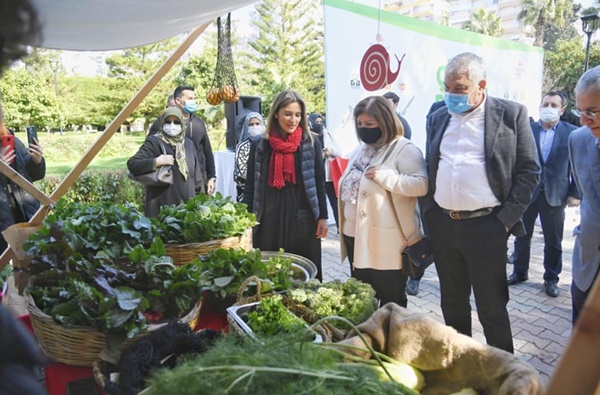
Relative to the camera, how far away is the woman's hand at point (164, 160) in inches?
156

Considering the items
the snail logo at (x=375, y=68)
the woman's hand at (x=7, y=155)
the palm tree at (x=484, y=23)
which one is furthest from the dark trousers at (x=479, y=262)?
the palm tree at (x=484, y=23)

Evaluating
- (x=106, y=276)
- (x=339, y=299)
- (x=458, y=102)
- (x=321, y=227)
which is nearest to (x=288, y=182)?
(x=321, y=227)

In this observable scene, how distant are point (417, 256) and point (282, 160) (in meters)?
1.18

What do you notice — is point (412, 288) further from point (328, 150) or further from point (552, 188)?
point (328, 150)

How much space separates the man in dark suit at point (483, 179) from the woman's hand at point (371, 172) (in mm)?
360

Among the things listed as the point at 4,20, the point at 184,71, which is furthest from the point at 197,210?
the point at 184,71

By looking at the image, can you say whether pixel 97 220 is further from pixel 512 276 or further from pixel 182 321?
pixel 512 276

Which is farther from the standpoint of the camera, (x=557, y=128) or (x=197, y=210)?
(x=557, y=128)

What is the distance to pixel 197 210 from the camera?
2.49 metres

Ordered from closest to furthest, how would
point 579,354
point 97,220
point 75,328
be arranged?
point 579,354, point 75,328, point 97,220

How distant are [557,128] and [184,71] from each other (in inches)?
704

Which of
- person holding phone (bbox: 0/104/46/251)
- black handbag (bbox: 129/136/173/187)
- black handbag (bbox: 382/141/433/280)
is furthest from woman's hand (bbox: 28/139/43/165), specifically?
black handbag (bbox: 382/141/433/280)

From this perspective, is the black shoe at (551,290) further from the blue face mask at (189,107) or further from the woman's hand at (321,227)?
the blue face mask at (189,107)

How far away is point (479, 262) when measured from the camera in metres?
2.48
